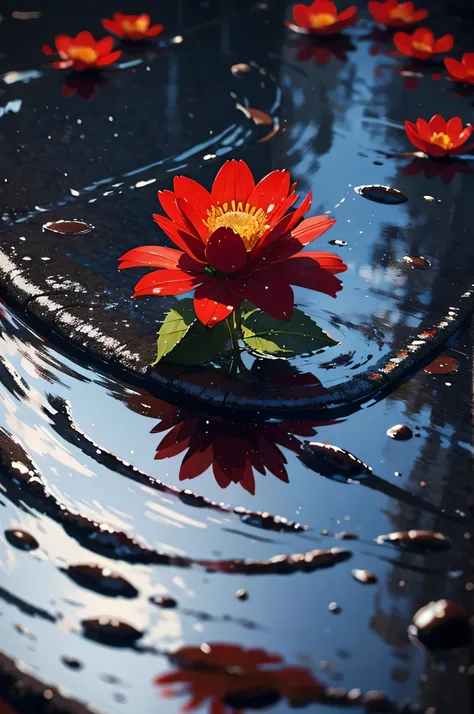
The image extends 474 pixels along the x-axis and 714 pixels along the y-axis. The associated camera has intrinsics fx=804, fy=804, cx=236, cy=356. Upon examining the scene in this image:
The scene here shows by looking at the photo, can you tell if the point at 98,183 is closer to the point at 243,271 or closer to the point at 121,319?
the point at 121,319

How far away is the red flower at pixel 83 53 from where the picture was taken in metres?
1.48

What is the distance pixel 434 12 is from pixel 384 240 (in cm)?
117

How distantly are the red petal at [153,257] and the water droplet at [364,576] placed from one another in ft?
1.02

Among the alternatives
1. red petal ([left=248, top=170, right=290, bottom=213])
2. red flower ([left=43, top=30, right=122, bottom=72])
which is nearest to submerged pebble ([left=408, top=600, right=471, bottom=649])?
red petal ([left=248, top=170, right=290, bottom=213])

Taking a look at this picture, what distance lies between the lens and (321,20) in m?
1.72

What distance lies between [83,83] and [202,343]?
35.3 inches

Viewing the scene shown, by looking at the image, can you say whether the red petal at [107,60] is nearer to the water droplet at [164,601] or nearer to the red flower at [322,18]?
the red flower at [322,18]

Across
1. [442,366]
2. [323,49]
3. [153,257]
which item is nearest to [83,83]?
[323,49]

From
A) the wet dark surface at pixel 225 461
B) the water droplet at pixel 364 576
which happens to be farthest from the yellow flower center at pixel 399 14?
the water droplet at pixel 364 576

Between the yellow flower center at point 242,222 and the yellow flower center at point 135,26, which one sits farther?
the yellow flower center at point 135,26

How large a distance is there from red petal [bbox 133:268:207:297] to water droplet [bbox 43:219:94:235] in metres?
0.32

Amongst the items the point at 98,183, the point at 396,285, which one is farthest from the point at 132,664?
the point at 98,183

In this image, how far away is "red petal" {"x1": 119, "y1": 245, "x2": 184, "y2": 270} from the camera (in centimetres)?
72

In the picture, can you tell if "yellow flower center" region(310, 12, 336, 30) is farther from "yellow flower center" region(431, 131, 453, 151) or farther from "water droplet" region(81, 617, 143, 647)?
"water droplet" region(81, 617, 143, 647)
